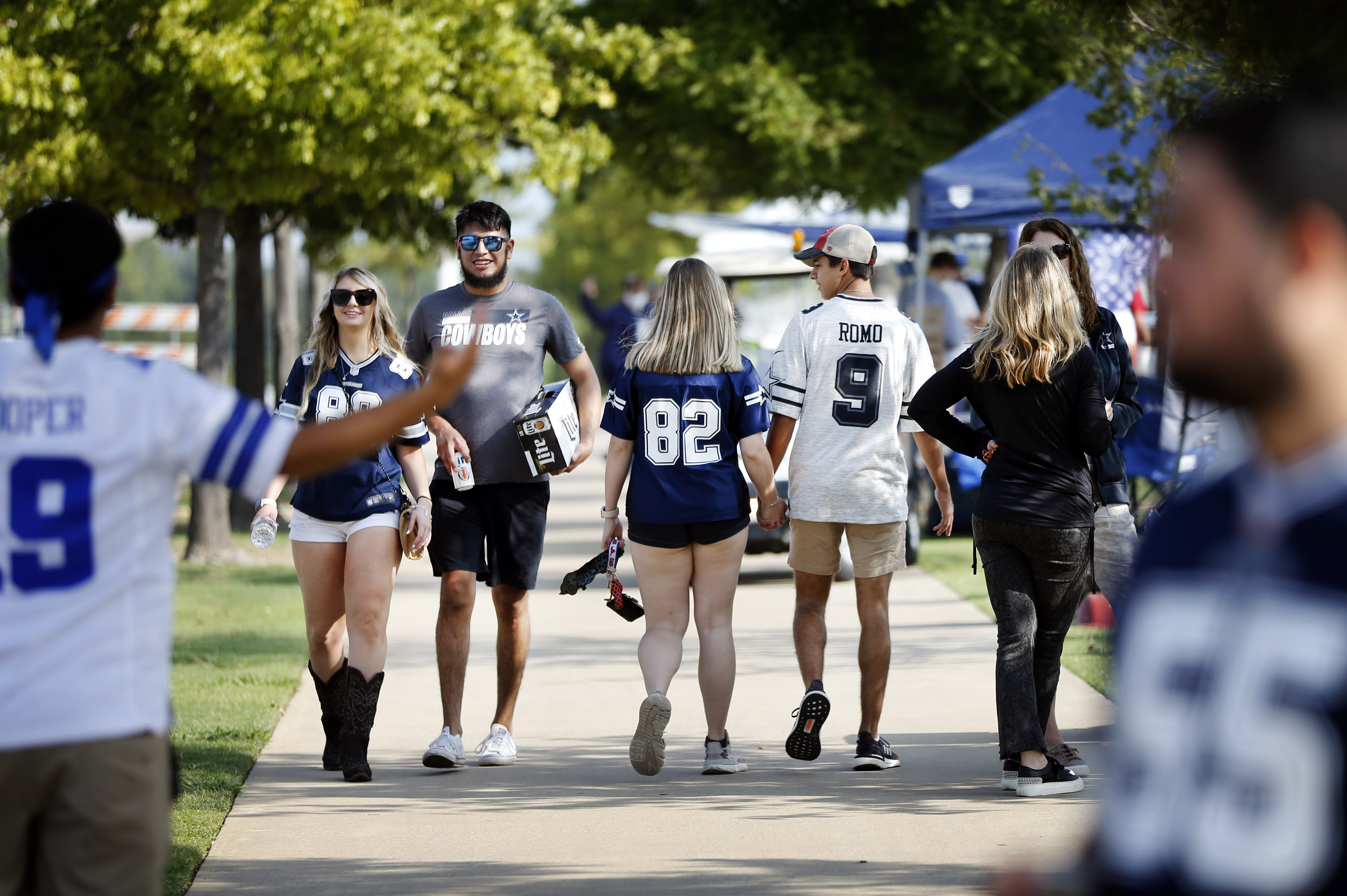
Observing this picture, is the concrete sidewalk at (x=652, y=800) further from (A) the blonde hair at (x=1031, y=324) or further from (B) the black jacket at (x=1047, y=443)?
(A) the blonde hair at (x=1031, y=324)

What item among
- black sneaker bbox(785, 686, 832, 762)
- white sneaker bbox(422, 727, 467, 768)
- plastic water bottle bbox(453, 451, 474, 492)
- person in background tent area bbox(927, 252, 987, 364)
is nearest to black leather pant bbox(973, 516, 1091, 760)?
black sneaker bbox(785, 686, 832, 762)

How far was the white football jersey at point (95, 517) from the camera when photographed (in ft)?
8.20

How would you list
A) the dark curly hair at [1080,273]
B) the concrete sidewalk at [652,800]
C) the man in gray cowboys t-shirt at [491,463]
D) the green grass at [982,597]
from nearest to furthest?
the concrete sidewalk at [652,800] < the dark curly hair at [1080,273] < the man in gray cowboys t-shirt at [491,463] < the green grass at [982,597]

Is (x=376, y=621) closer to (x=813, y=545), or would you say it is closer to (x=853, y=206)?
(x=813, y=545)

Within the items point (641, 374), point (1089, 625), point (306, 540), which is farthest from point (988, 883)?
point (306, 540)

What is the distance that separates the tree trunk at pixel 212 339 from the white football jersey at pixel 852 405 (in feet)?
25.6

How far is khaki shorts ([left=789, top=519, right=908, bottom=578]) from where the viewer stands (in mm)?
6402

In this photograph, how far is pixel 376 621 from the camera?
6070mm

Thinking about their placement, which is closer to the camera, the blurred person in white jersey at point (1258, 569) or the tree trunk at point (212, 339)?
the blurred person in white jersey at point (1258, 569)

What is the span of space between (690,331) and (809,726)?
1.64 m

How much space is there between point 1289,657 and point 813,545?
4841 mm

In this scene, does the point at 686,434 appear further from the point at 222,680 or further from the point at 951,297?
the point at 951,297

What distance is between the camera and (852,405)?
21.2 ft

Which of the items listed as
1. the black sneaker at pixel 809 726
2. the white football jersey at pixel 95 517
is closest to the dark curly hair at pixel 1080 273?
the black sneaker at pixel 809 726
